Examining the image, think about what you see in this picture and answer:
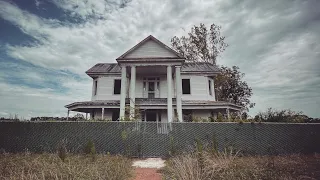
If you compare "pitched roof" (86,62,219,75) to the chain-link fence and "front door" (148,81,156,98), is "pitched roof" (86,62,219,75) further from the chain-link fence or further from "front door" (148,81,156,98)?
the chain-link fence

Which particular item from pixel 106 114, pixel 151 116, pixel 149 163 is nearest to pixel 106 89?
pixel 106 114

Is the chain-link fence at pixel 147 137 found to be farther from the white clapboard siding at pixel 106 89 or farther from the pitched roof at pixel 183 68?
the pitched roof at pixel 183 68

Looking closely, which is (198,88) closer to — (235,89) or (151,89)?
Result: (151,89)

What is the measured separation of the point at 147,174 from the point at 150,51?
12164 mm

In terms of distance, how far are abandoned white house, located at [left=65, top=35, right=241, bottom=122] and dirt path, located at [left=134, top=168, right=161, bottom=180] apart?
10.0m

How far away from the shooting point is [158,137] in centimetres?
1027

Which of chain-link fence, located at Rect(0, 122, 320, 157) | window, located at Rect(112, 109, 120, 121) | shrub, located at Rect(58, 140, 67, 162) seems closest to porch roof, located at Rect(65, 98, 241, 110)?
window, located at Rect(112, 109, 120, 121)

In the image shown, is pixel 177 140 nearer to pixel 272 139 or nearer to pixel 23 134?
pixel 272 139

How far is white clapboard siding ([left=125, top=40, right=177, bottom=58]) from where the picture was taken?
55.7 ft

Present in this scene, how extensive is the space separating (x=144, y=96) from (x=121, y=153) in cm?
986

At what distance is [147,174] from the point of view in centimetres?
694

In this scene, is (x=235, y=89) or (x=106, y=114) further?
(x=235, y=89)

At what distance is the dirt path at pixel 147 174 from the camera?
643 centimetres

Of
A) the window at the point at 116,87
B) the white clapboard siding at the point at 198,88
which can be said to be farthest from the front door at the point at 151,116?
the window at the point at 116,87
